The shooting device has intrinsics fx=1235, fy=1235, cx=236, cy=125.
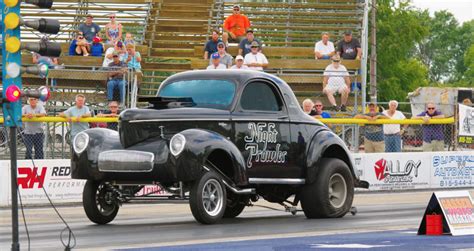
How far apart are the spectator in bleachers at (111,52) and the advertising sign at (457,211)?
15547mm

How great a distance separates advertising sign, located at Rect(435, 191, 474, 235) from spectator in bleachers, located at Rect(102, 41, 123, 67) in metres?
15.5

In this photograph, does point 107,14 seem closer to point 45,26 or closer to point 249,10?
point 249,10

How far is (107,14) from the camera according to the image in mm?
37125

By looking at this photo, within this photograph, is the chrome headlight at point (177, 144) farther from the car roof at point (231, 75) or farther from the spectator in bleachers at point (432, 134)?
the spectator in bleachers at point (432, 134)

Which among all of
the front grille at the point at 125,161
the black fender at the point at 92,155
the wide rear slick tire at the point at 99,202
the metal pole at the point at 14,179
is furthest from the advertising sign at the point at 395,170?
the metal pole at the point at 14,179

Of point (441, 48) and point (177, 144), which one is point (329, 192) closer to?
point (177, 144)

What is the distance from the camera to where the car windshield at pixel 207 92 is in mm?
16391

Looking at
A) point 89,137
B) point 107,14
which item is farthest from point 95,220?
point 107,14

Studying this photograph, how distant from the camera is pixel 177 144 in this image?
1515cm

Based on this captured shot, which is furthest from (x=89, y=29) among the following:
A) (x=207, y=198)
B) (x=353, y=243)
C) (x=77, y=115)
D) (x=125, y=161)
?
(x=353, y=243)

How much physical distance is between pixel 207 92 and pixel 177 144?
1616 millimetres

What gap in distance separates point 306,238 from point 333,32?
2464 cm

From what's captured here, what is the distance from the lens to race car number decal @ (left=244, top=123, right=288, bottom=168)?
16.3m

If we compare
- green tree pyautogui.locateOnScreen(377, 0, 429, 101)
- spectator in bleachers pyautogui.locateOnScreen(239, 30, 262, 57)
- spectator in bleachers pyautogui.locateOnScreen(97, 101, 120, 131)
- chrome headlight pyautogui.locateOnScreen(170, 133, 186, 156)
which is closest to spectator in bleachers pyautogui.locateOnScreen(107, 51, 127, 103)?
spectator in bleachers pyautogui.locateOnScreen(97, 101, 120, 131)
